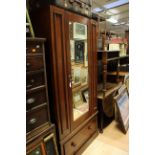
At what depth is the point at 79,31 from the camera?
6.33 feet

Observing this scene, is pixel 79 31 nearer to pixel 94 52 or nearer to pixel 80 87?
pixel 94 52

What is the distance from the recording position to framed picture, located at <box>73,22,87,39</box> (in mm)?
1845

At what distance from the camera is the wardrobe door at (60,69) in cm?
154

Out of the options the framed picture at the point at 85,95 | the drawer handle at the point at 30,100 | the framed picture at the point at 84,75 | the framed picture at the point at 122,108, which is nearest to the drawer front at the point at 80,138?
the framed picture at the point at 85,95

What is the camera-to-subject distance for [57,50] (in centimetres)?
158

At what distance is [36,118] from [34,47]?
26.8 inches

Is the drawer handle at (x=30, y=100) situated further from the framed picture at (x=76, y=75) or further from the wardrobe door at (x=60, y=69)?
the framed picture at (x=76, y=75)

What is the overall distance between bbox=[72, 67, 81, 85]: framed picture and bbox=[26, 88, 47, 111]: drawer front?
1.82 ft

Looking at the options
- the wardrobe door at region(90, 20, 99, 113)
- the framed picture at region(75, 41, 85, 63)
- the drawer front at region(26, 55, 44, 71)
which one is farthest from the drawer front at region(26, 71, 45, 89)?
the wardrobe door at region(90, 20, 99, 113)

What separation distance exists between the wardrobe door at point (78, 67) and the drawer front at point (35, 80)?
0.40m

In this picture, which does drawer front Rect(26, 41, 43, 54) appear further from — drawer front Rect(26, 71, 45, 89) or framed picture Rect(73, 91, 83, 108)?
framed picture Rect(73, 91, 83, 108)
